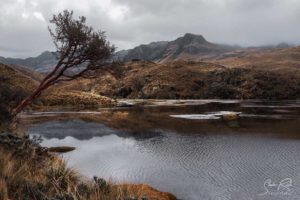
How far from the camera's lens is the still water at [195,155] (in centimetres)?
1856

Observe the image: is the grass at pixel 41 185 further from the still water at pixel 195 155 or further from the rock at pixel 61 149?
the rock at pixel 61 149

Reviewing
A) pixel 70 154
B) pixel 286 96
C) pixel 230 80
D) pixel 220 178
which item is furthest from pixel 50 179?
pixel 230 80

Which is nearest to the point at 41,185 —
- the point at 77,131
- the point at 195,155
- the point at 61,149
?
the point at 195,155

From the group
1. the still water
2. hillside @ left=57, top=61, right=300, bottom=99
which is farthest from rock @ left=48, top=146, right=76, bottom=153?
hillside @ left=57, top=61, right=300, bottom=99

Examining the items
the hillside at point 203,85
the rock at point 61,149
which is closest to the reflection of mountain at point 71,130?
the rock at point 61,149

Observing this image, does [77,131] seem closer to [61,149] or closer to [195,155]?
[61,149]

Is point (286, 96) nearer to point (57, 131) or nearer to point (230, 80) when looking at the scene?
point (230, 80)

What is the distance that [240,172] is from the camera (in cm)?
2144

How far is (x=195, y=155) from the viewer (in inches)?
1080
